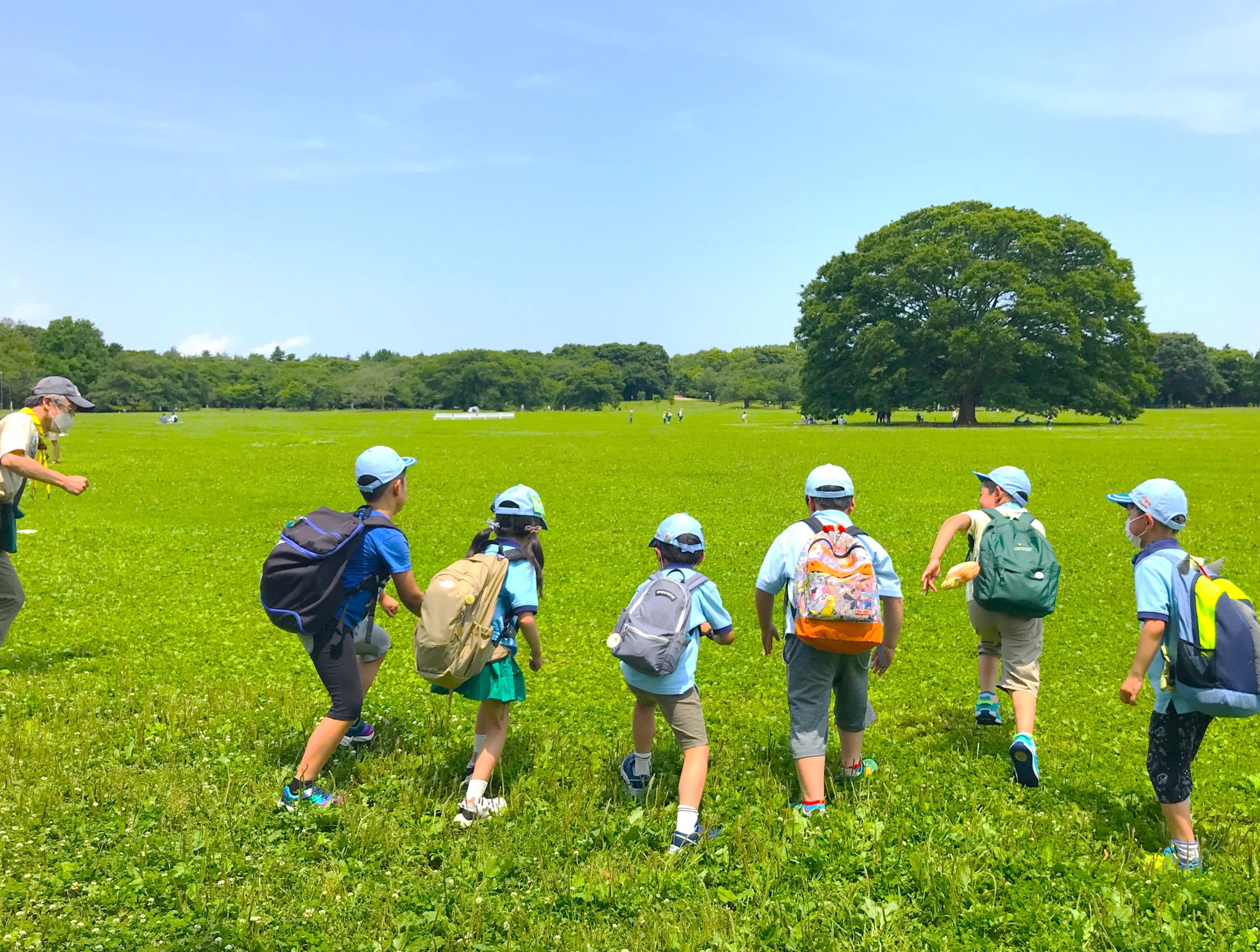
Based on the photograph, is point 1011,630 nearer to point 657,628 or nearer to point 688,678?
point 688,678

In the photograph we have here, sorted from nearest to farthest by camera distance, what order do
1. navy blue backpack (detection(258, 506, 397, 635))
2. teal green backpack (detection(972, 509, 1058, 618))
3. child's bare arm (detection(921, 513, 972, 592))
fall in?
navy blue backpack (detection(258, 506, 397, 635)) → teal green backpack (detection(972, 509, 1058, 618)) → child's bare arm (detection(921, 513, 972, 592))

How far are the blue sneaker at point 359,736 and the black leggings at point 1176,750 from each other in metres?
5.51

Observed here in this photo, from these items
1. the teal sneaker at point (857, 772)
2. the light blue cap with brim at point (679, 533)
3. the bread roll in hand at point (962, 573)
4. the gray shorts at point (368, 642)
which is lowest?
the teal sneaker at point (857, 772)

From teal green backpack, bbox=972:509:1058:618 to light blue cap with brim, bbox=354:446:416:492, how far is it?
4248mm

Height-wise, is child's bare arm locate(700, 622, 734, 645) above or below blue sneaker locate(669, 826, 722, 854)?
above

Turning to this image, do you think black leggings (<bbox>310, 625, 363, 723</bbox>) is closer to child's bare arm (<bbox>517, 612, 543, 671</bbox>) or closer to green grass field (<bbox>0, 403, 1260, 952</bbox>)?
green grass field (<bbox>0, 403, 1260, 952</bbox>)

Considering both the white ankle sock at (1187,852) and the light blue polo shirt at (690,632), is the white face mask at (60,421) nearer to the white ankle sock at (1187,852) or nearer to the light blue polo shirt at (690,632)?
the light blue polo shirt at (690,632)

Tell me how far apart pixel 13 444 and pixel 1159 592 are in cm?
849

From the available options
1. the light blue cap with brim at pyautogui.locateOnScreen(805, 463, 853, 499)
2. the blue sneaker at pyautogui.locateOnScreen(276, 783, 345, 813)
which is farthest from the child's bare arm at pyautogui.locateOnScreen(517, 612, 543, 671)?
the light blue cap with brim at pyautogui.locateOnScreen(805, 463, 853, 499)

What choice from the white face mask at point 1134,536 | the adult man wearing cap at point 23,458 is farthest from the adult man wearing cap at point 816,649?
the adult man wearing cap at point 23,458

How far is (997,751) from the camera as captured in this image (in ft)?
22.1

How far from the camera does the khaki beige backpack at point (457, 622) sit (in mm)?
5008

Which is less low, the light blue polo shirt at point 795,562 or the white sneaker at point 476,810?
the light blue polo shirt at point 795,562

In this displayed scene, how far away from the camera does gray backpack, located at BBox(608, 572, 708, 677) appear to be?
513 centimetres
